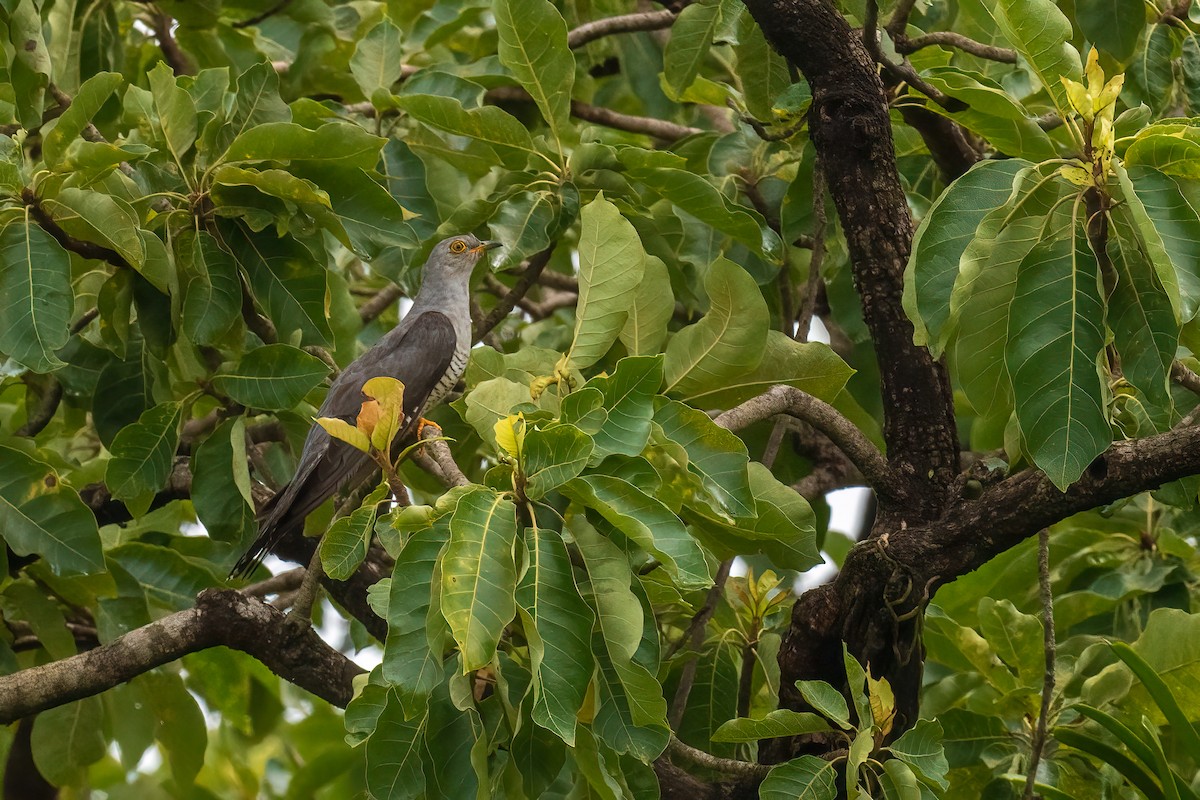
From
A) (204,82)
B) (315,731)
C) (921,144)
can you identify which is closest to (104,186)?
(204,82)

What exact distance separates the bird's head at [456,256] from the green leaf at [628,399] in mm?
2959

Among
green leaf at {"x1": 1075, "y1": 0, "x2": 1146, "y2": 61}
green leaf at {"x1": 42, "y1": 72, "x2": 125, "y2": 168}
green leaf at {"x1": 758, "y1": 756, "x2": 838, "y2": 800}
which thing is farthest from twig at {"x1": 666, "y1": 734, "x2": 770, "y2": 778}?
green leaf at {"x1": 1075, "y1": 0, "x2": 1146, "y2": 61}

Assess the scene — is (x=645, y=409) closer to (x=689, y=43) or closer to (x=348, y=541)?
(x=348, y=541)

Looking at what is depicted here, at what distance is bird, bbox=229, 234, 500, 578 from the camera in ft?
13.6

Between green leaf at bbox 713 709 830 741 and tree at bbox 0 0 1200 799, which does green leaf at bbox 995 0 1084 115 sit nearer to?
tree at bbox 0 0 1200 799

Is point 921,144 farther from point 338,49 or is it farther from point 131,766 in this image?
point 131,766

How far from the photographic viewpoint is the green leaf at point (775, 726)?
2840 mm

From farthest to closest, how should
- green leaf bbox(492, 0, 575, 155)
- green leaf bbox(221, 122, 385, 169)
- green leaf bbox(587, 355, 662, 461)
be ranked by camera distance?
1. green leaf bbox(492, 0, 575, 155)
2. green leaf bbox(221, 122, 385, 169)
3. green leaf bbox(587, 355, 662, 461)

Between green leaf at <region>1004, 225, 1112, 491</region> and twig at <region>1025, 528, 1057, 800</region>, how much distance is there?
45 cm

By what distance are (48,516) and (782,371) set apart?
1999 mm

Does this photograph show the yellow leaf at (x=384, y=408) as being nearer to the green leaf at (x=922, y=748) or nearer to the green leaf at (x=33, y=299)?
the green leaf at (x=33, y=299)

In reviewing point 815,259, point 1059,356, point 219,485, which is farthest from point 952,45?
point 219,485

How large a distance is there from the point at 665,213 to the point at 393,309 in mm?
2418

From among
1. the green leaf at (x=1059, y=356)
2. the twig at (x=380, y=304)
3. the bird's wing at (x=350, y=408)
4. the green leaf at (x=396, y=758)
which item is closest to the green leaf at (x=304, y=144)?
the bird's wing at (x=350, y=408)
